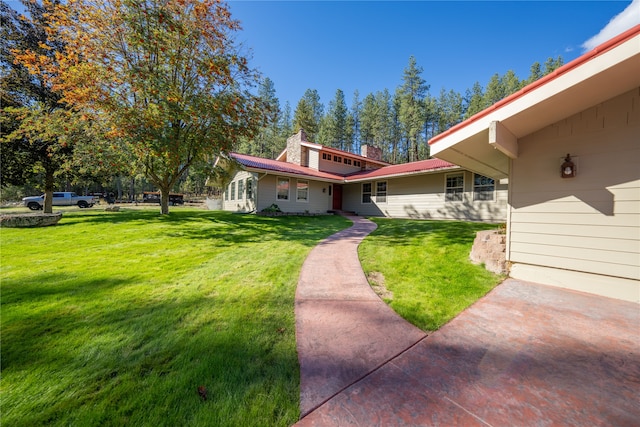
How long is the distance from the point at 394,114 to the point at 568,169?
117 feet

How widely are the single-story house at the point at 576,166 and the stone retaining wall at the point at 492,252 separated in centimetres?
11

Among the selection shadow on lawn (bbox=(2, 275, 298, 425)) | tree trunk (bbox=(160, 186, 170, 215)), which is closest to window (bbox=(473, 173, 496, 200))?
shadow on lawn (bbox=(2, 275, 298, 425))

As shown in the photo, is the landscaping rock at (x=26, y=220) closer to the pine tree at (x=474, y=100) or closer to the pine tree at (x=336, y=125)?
the pine tree at (x=336, y=125)

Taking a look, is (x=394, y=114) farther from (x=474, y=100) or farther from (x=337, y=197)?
(x=337, y=197)

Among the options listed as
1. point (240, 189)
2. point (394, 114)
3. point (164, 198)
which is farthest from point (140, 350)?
point (394, 114)

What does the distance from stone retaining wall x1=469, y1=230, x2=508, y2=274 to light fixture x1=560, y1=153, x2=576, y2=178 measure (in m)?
1.28

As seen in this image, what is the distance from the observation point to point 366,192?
15070 mm

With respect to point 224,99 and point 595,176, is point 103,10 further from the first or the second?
point 595,176

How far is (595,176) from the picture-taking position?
326 centimetres

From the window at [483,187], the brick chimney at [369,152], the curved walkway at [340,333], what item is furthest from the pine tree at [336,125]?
the curved walkway at [340,333]

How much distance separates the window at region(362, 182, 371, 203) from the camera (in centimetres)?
1490

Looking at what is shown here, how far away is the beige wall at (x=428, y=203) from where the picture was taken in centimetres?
1009

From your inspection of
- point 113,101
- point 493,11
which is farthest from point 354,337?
point 113,101

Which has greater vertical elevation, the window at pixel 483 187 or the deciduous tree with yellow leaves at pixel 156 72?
the deciduous tree with yellow leaves at pixel 156 72
